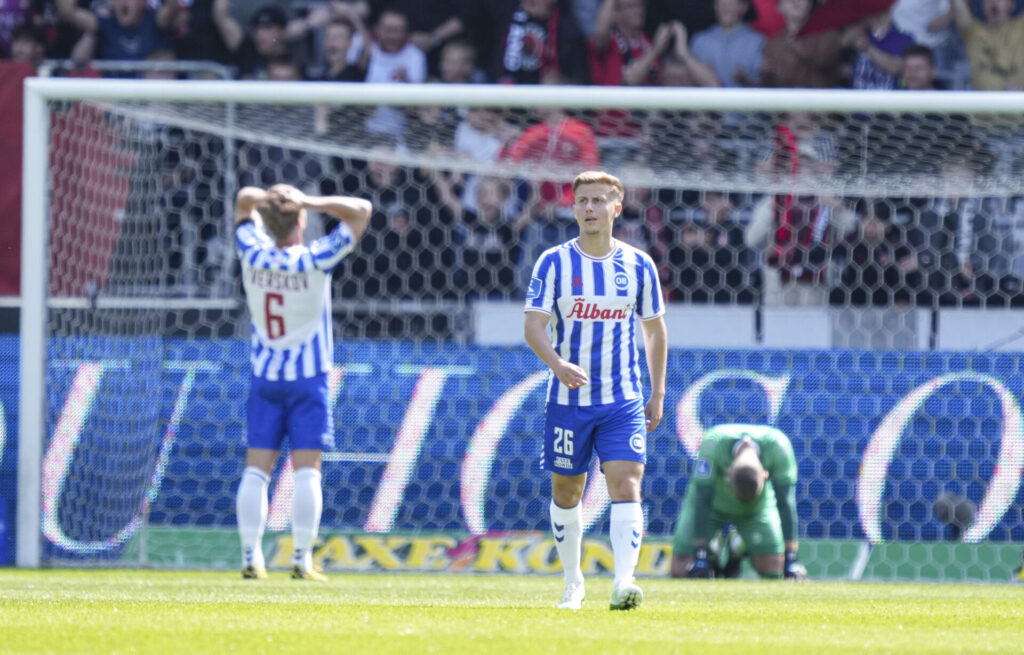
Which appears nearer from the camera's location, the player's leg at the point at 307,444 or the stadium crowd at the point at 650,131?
the player's leg at the point at 307,444

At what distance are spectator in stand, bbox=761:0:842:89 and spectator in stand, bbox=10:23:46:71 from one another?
5.72m

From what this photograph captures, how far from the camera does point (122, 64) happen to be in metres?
11.2

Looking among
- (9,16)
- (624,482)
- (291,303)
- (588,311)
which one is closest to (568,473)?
(624,482)

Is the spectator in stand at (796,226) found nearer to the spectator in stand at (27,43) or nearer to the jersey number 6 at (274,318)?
the jersey number 6 at (274,318)

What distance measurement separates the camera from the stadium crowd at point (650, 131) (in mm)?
9438

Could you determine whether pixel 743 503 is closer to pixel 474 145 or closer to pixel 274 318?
pixel 274 318

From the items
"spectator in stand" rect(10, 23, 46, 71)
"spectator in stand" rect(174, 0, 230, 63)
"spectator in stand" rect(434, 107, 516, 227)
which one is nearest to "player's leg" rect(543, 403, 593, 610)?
"spectator in stand" rect(434, 107, 516, 227)

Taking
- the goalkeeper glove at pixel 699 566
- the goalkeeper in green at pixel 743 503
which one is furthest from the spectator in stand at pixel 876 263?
the goalkeeper glove at pixel 699 566

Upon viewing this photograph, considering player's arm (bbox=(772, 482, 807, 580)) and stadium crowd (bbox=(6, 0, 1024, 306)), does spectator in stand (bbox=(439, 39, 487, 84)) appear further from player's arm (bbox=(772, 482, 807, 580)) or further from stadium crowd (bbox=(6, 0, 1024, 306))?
player's arm (bbox=(772, 482, 807, 580))

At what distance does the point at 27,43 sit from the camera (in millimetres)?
12016

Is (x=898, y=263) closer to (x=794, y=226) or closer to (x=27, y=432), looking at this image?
(x=794, y=226)

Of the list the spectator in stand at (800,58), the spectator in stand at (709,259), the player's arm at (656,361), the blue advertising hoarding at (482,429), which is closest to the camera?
the player's arm at (656,361)

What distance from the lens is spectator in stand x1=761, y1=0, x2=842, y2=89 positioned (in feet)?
37.7

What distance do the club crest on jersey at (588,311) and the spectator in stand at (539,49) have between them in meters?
6.56
